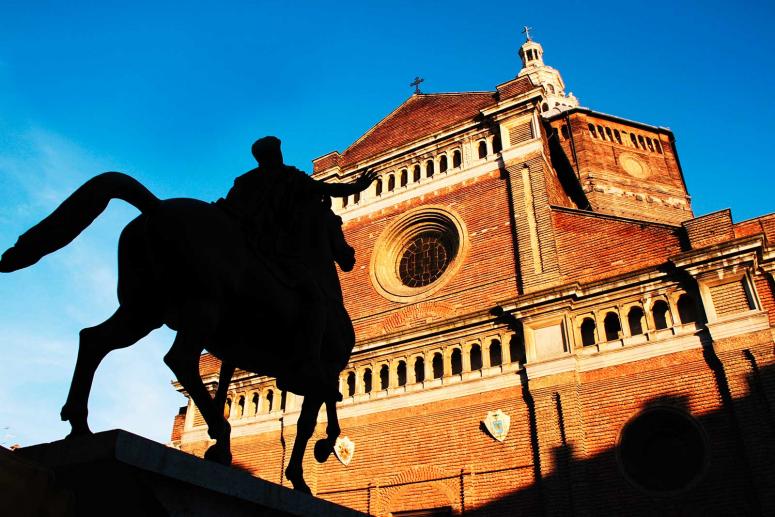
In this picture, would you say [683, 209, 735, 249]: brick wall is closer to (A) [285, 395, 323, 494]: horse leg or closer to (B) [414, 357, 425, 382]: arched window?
(B) [414, 357, 425, 382]: arched window

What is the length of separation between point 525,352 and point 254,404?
8009 millimetres

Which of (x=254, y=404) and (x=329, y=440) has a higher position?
(x=254, y=404)

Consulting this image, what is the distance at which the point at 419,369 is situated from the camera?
1664 cm

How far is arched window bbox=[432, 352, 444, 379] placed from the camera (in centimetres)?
1619

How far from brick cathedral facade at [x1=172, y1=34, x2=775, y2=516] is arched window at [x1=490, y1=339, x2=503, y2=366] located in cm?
8

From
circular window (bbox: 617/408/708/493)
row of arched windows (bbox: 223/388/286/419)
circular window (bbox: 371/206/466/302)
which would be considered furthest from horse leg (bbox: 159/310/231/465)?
row of arched windows (bbox: 223/388/286/419)

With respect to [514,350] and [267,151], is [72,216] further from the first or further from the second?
[514,350]

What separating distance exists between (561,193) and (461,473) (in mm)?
10168

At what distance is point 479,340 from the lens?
52.0ft

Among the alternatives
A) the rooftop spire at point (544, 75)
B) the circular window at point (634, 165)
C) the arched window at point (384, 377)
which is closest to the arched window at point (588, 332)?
the arched window at point (384, 377)

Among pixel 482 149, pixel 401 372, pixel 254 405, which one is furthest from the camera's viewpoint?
pixel 482 149

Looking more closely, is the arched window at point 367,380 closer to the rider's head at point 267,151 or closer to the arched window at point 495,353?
the arched window at point 495,353

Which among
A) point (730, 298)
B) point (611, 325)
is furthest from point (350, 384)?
point (730, 298)

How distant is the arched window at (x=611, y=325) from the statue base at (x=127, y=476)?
40.2 ft
